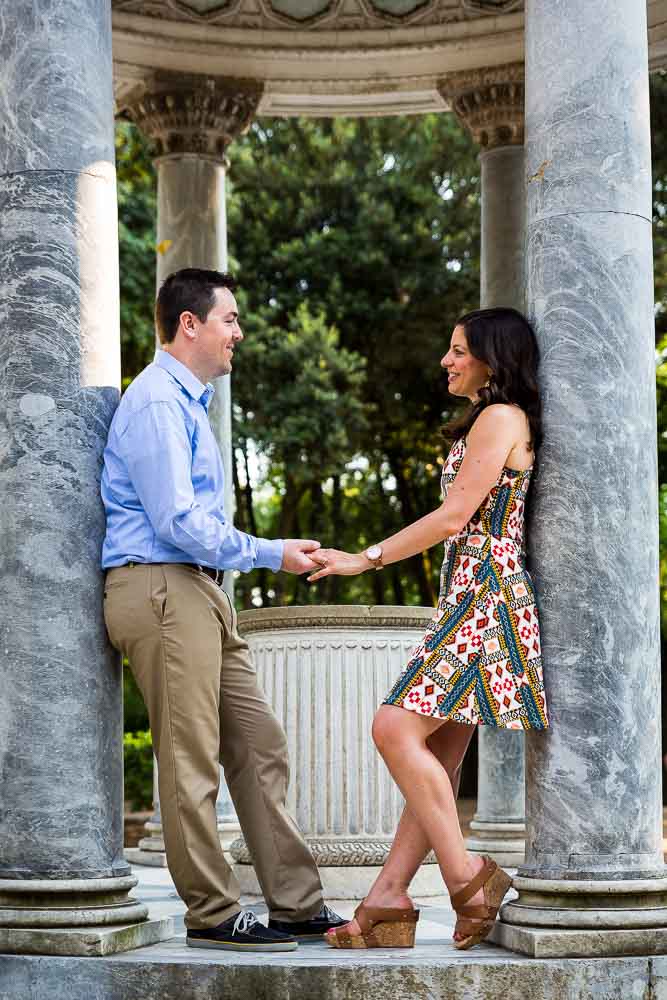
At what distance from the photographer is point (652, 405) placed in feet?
40.2

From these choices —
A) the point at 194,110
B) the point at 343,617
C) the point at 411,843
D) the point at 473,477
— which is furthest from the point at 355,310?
the point at 411,843

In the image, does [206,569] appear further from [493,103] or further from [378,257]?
[378,257]

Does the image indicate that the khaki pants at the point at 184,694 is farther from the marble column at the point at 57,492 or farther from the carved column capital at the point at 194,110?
the carved column capital at the point at 194,110

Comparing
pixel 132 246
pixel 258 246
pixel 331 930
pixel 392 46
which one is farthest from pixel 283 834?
pixel 258 246

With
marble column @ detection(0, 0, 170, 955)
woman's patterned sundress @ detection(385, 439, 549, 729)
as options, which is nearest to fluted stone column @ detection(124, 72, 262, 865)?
marble column @ detection(0, 0, 170, 955)

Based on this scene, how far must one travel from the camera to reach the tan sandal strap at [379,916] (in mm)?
11727

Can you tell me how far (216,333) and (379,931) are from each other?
15.6 feet

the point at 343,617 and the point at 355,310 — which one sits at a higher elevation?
the point at 355,310

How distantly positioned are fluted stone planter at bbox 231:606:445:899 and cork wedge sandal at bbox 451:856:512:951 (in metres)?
4.37

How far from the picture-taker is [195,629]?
1155 cm

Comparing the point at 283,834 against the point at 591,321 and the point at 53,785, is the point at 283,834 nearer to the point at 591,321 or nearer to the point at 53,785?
the point at 53,785

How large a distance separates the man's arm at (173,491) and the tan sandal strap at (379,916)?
2.74 metres

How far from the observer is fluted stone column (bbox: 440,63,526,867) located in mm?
21797

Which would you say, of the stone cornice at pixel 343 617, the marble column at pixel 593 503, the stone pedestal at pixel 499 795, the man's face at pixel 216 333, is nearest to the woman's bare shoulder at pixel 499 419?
the marble column at pixel 593 503
